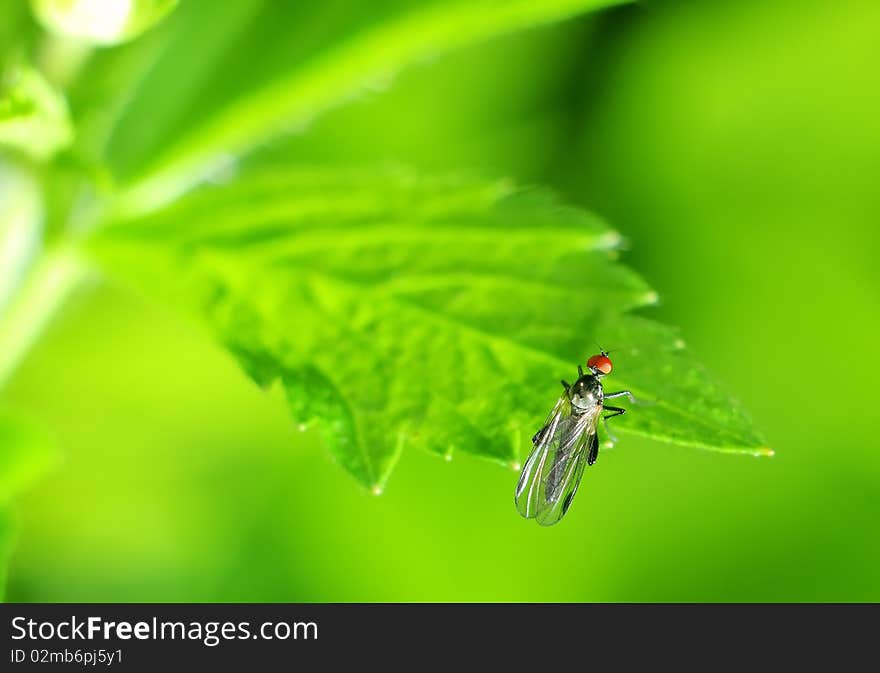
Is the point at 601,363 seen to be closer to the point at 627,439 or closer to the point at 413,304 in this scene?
the point at 413,304

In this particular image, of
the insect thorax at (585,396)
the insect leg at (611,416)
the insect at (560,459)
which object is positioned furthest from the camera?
the insect at (560,459)

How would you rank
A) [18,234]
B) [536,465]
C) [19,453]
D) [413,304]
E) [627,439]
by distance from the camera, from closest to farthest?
[413,304] → [19,453] → [18,234] → [536,465] → [627,439]

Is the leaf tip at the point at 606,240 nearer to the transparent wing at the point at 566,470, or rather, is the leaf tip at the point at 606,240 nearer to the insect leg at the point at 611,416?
the insect leg at the point at 611,416

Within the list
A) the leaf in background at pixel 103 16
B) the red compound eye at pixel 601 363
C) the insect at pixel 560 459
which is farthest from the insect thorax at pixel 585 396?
the leaf in background at pixel 103 16

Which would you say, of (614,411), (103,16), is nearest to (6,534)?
(103,16)

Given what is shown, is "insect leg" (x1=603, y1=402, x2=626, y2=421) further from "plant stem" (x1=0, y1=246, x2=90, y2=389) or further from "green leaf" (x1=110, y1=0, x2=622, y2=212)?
"plant stem" (x1=0, y1=246, x2=90, y2=389)

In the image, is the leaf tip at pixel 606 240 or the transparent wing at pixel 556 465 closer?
the leaf tip at pixel 606 240

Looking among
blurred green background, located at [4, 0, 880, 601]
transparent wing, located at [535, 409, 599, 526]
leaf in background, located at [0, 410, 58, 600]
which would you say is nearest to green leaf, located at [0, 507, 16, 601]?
leaf in background, located at [0, 410, 58, 600]
